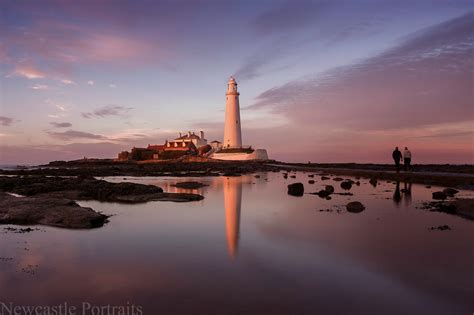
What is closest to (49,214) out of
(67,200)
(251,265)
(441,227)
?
(67,200)

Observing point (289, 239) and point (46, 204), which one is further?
point (46, 204)

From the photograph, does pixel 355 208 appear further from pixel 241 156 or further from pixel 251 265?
pixel 241 156

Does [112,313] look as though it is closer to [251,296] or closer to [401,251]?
[251,296]

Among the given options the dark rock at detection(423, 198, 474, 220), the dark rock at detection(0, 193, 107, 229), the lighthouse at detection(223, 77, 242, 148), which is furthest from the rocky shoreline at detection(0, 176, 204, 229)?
the lighthouse at detection(223, 77, 242, 148)

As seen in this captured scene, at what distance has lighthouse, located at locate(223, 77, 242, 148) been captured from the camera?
67.8 meters

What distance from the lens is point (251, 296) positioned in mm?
5574

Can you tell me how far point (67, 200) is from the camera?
1333 cm

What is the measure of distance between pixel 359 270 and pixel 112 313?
4243 millimetres

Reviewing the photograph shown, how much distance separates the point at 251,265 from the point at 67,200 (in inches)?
344

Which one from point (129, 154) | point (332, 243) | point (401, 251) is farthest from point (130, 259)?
point (129, 154)

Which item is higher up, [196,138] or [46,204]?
[196,138]

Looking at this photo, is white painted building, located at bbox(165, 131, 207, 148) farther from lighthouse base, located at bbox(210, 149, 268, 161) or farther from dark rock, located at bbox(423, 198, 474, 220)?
dark rock, located at bbox(423, 198, 474, 220)

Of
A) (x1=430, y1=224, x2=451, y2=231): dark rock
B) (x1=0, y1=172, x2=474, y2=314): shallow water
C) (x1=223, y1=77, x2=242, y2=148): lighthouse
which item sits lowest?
(x1=0, y1=172, x2=474, y2=314): shallow water

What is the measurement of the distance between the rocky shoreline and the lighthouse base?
46.2m
